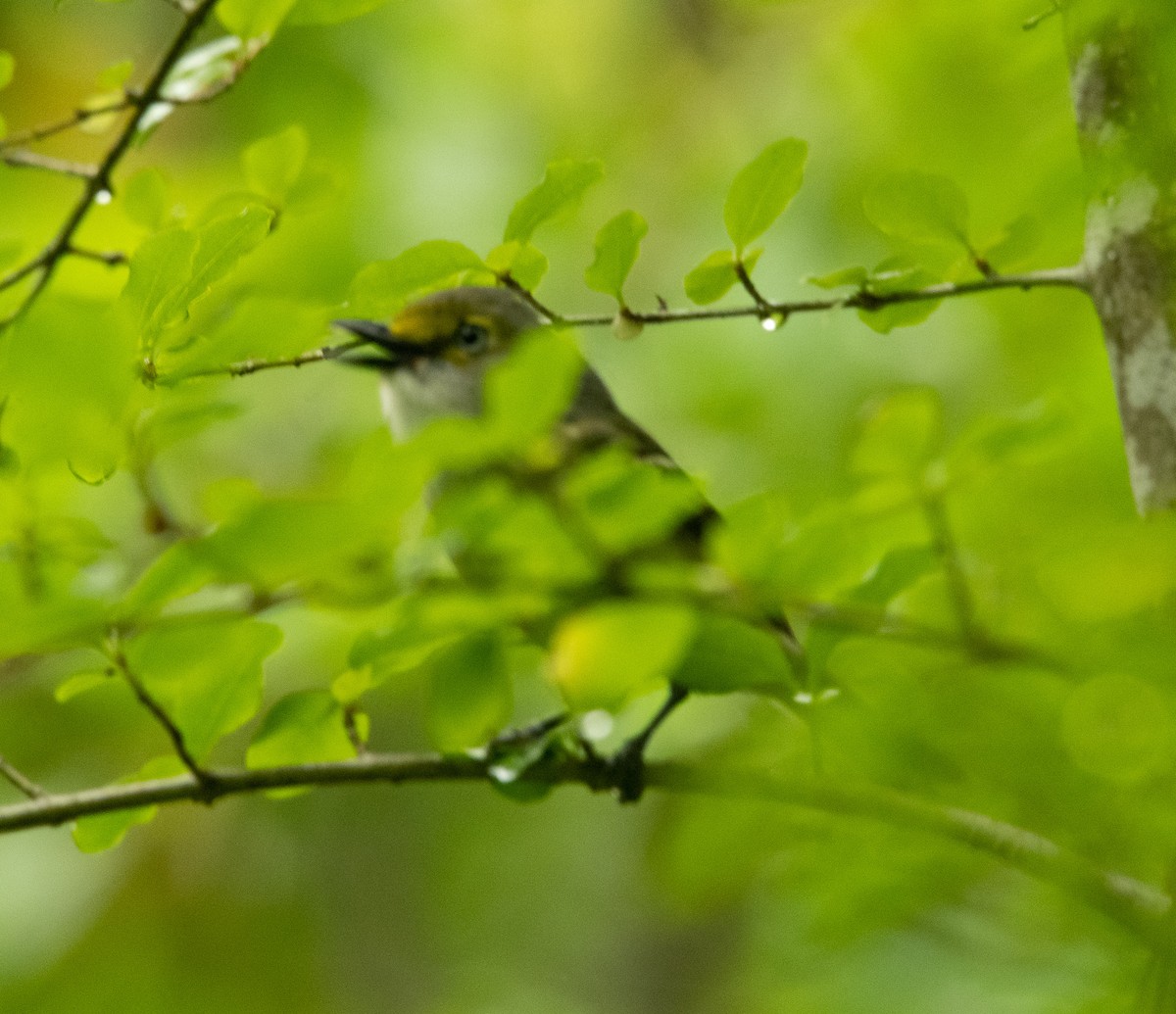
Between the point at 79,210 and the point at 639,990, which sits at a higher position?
the point at 79,210

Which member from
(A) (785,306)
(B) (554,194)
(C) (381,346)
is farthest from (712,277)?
(C) (381,346)

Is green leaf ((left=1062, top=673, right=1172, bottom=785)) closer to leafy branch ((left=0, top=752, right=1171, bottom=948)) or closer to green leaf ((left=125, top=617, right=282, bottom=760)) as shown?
leafy branch ((left=0, top=752, right=1171, bottom=948))

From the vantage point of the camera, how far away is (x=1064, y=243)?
225 centimetres

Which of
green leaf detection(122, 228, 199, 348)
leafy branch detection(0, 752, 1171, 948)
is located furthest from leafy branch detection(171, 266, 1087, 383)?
leafy branch detection(0, 752, 1171, 948)

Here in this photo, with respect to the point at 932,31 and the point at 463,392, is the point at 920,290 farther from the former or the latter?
the point at 932,31

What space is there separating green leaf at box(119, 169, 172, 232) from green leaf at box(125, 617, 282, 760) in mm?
812

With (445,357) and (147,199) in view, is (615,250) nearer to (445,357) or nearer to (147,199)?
(147,199)

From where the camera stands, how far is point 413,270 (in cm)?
170

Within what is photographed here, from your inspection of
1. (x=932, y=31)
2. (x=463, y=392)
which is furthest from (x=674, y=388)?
(x=463, y=392)

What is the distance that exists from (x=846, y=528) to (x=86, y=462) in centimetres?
80

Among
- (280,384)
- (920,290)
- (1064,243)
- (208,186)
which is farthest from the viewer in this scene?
(280,384)

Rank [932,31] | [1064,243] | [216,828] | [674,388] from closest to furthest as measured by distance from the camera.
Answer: [1064,243] < [932,31] < [674,388] < [216,828]

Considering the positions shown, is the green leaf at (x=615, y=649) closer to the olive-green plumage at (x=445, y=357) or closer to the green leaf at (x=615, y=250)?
the green leaf at (x=615, y=250)

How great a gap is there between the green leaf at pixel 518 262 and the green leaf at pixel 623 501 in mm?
483
